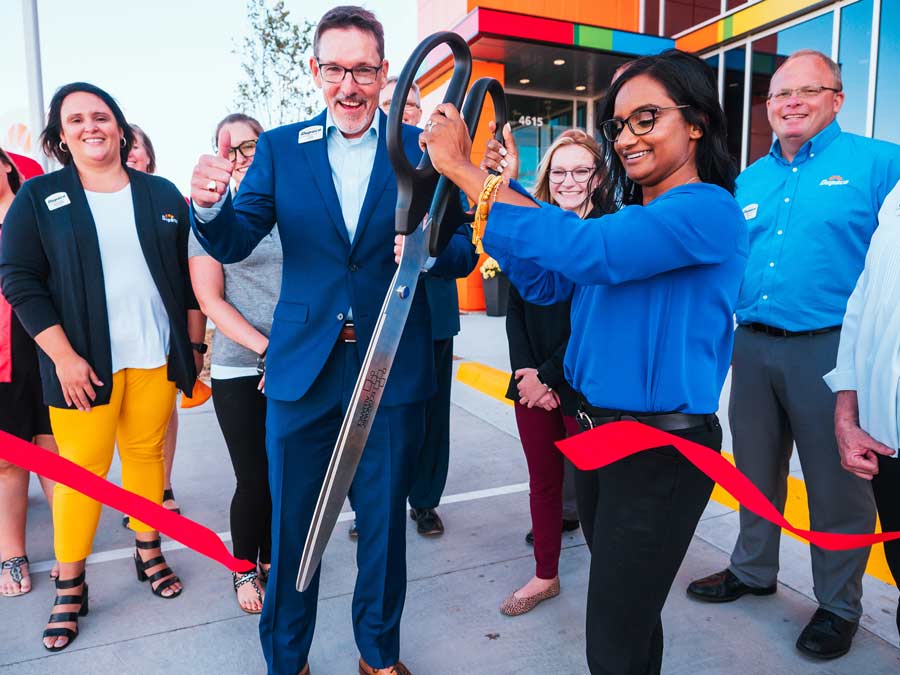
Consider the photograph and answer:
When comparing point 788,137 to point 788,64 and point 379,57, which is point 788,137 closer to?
point 788,64

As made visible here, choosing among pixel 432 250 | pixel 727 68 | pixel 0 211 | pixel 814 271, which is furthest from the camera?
pixel 727 68

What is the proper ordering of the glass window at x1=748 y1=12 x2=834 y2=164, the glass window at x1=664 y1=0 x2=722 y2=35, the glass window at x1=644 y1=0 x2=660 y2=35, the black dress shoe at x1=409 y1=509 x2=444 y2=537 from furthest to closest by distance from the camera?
the glass window at x1=644 y1=0 x2=660 y2=35 < the glass window at x1=664 y1=0 x2=722 y2=35 < the glass window at x1=748 y1=12 x2=834 y2=164 < the black dress shoe at x1=409 y1=509 x2=444 y2=537

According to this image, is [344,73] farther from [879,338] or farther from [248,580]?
[248,580]

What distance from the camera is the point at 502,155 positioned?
159cm

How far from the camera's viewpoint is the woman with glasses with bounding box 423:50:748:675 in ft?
4.44

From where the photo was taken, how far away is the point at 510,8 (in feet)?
33.3

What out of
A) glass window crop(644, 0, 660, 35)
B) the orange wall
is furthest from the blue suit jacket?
glass window crop(644, 0, 660, 35)

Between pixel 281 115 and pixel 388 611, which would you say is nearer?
pixel 388 611

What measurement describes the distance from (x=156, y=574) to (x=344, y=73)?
2237 mm

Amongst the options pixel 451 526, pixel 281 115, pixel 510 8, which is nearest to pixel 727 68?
pixel 510 8

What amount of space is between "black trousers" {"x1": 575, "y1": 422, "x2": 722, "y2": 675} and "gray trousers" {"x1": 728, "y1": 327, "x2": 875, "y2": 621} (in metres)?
1.18

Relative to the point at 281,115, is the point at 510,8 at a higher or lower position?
higher

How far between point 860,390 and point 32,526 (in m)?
3.85

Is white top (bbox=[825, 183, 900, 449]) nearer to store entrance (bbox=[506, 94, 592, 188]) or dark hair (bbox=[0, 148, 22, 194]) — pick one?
dark hair (bbox=[0, 148, 22, 194])
